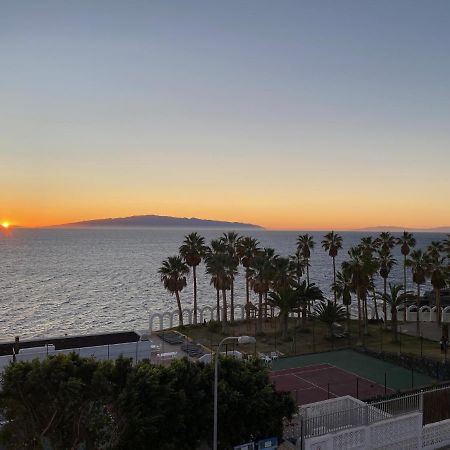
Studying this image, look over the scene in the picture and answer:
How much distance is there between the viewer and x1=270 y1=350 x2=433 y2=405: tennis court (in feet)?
117

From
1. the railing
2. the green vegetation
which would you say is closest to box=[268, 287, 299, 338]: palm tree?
the green vegetation

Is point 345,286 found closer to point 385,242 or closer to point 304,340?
point 304,340

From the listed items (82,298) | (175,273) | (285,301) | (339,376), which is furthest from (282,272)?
(82,298)

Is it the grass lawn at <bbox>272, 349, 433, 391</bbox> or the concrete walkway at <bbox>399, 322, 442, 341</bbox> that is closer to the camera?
the grass lawn at <bbox>272, 349, 433, 391</bbox>

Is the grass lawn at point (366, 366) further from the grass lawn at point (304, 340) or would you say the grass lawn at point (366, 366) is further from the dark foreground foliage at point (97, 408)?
the dark foreground foliage at point (97, 408)

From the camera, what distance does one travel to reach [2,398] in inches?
754

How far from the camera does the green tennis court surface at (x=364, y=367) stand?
37.2m

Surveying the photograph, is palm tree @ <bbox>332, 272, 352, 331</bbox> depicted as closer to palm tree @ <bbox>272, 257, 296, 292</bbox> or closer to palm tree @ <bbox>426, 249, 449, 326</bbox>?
palm tree @ <bbox>272, 257, 296, 292</bbox>

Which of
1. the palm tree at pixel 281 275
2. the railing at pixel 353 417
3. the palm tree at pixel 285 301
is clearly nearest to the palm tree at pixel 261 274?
the palm tree at pixel 281 275

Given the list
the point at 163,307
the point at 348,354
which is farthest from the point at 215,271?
the point at 163,307

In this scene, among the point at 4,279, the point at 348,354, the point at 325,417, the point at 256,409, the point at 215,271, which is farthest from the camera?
the point at 4,279

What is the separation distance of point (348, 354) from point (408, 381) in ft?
30.6

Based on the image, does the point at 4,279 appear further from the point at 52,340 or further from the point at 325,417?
the point at 325,417

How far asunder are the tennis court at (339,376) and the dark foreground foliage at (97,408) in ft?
49.2
